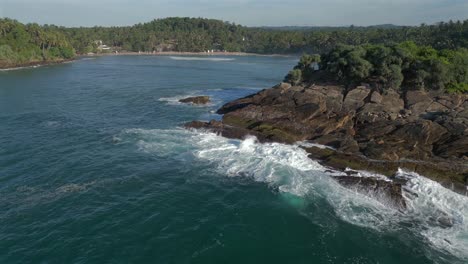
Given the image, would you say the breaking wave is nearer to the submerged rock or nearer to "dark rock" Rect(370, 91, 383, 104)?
"dark rock" Rect(370, 91, 383, 104)

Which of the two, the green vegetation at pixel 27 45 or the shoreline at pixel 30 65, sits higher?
the green vegetation at pixel 27 45

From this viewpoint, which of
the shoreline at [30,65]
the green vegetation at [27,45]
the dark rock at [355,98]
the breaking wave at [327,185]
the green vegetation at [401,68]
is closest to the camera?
the breaking wave at [327,185]

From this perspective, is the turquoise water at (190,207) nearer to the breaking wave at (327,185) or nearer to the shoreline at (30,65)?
the breaking wave at (327,185)

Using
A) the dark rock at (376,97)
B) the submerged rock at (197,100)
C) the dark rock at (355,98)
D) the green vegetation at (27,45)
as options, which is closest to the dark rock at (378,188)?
the dark rock at (355,98)

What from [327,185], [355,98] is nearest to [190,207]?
[327,185]

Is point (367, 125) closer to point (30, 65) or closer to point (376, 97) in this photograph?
point (376, 97)

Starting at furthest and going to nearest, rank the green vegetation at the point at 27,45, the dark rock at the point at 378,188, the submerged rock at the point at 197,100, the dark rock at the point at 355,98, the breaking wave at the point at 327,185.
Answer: the green vegetation at the point at 27,45 → the submerged rock at the point at 197,100 → the dark rock at the point at 355,98 → the dark rock at the point at 378,188 → the breaking wave at the point at 327,185

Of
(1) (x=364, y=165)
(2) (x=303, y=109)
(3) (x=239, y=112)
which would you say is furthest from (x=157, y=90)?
(1) (x=364, y=165)

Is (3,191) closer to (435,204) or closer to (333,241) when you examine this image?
(333,241)
